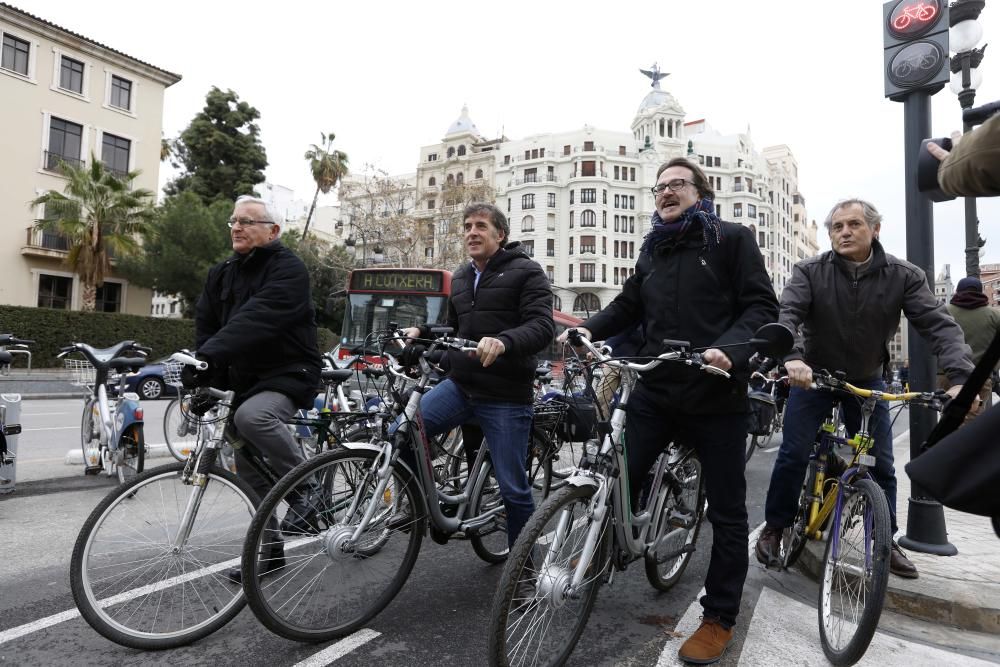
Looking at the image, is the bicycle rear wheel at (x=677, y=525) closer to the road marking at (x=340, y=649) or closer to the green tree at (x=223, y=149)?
the road marking at (x=340, y=649)

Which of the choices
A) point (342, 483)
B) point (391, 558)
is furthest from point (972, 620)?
point (342, 483)

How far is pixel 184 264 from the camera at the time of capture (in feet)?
96.8

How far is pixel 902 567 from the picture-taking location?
12.2 ft

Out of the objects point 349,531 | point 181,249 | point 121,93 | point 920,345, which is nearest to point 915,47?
point 920,345

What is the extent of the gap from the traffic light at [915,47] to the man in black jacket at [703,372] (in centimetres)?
219

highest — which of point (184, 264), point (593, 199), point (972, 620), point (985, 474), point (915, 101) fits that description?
point (593, 199)

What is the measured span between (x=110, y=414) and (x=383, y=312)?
675cm

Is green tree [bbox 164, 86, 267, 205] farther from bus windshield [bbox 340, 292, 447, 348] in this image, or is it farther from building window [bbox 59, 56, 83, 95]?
bus windshield [bbox 340, 292, 447, 348]

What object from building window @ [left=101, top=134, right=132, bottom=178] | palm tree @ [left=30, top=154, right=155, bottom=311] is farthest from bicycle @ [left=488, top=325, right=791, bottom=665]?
building window @ [left=101, top=134, right=132, bottom=178]

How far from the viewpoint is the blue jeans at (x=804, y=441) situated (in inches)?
150

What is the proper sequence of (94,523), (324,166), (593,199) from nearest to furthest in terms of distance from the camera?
(94,523)
(324,166)
(593,199)

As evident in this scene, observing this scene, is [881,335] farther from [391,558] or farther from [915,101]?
[391,558]

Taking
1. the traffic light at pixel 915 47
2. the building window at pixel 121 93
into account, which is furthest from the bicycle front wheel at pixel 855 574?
the building window at pixel 121 93

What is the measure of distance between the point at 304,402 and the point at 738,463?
2290mm
